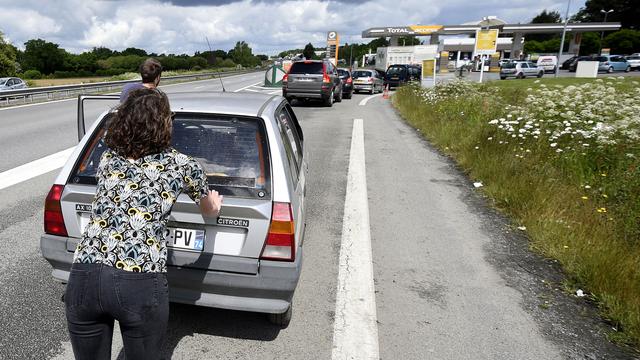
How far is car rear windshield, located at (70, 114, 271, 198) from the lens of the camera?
268 centimetres

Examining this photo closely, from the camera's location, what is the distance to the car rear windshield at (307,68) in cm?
1755

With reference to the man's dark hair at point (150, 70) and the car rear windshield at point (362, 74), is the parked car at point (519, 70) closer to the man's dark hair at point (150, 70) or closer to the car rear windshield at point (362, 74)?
the car rear windshield at point (362, 74)

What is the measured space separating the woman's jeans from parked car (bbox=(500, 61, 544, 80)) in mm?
42775

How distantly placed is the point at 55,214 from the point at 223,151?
116 centimetres

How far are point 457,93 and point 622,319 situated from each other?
41.9 ft

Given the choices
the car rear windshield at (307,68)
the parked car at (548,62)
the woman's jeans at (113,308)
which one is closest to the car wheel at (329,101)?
the car rear windshield at (307,68)

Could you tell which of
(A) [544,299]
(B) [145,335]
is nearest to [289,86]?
(A) [544,299]

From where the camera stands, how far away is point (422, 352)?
276 centimetres

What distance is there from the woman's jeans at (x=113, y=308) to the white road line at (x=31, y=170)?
5.42 meters

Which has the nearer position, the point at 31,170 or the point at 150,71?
the point at 150,71

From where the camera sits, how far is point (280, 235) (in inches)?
102

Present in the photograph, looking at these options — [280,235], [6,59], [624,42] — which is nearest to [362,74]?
[280,235]

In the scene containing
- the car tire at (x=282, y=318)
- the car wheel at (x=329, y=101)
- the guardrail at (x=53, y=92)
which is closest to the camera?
the car tire at (x=282, y=318)

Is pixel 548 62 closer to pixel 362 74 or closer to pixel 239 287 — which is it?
pixel 362 74
